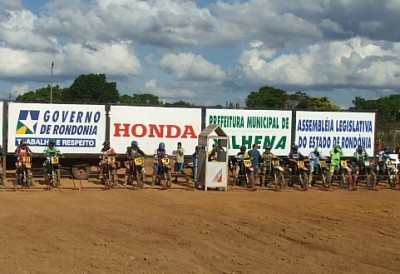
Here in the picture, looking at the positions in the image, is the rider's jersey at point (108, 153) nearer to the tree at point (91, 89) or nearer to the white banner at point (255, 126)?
the white banner at point (255, 126)

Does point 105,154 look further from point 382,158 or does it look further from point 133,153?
point 382,158

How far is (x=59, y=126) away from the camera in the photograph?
23.3 meters

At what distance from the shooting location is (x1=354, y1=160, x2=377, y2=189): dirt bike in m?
23.4

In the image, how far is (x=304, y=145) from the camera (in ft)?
85.1

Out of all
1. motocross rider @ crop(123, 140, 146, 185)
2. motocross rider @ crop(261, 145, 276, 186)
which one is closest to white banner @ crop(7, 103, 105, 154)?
motocross rider @ crop(123, 140, 146, 185)

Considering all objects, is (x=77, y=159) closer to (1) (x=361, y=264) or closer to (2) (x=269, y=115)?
(2) (x=269, y=115)

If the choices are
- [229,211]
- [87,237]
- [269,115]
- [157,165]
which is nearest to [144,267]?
[87,237]

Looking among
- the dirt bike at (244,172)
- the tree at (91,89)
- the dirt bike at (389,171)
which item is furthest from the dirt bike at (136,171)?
the tree at (91,89)

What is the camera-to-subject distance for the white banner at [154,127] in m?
23.8

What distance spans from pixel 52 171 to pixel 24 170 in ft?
3.23

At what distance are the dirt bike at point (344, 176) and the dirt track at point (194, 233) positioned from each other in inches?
116

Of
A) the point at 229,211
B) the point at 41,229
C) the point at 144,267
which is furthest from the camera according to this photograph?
the point at 229,211

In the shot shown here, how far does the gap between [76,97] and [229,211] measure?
206 feet

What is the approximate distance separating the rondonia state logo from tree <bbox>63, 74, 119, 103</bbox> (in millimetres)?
53283
